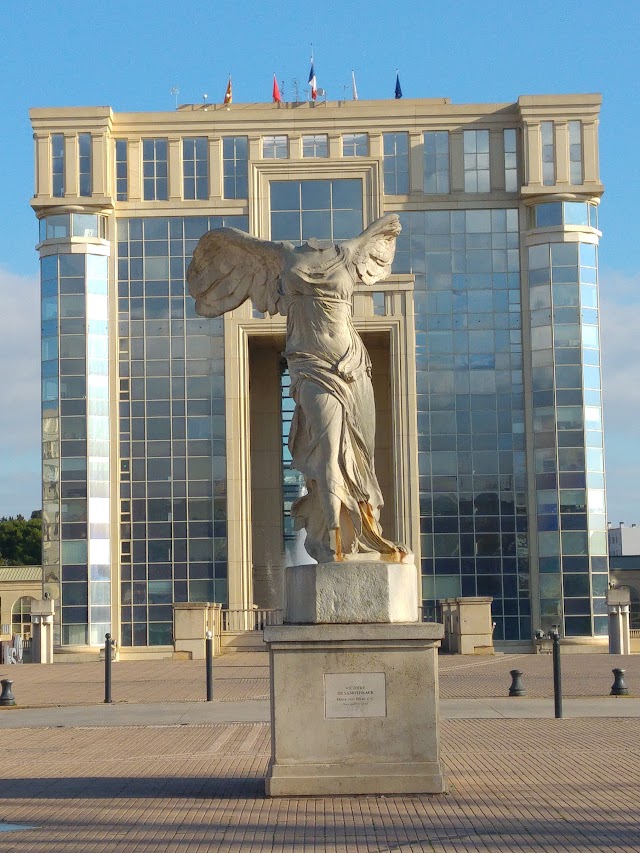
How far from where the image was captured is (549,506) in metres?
49.3

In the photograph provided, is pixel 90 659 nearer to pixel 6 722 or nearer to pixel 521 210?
pixel 521 210

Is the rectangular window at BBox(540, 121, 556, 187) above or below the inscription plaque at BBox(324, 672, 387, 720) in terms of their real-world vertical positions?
above

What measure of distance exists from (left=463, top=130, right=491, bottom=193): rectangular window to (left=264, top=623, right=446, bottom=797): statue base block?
4147 cm

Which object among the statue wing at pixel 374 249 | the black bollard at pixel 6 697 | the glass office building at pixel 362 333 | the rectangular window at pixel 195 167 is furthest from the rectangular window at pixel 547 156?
the statue wing at pixel 374 249

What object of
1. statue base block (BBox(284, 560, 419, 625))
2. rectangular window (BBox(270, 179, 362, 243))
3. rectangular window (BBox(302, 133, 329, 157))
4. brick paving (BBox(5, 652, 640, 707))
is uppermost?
rectangular window (BBox(302, 133, 329, 157))

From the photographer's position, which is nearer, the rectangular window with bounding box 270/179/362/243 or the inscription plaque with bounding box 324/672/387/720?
the inscription plaque with bounding box 324/672/387/720

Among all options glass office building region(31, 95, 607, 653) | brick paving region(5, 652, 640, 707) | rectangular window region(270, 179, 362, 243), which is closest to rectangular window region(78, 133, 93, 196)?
glass office building region(31, 95, 607, 653)

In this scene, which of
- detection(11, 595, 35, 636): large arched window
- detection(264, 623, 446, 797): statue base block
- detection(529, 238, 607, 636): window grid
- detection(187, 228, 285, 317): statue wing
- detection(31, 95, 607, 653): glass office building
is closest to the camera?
detection(264, 623, 446, 797): statue base block

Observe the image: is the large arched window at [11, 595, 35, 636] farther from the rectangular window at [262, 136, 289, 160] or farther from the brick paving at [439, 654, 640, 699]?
the brick paving at [439, 654, 640, 699]

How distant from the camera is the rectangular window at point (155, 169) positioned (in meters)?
50.7

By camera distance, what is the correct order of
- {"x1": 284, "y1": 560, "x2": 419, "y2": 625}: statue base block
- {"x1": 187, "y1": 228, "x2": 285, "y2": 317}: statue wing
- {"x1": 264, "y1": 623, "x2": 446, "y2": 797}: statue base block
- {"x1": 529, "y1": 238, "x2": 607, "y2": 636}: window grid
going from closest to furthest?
1. {"x1": 264, "y1": 623, "x2": 446, "y2": 797}: statue base block
2. {"x1": 284, "y1": 560, "x2": 419, "y2": 625}: statue base block
3. {"x1": 187, "y1": 228, "x2": 285, "y2": 317}: statue wing
4. {"x1": 529, "y1": 238, "x2": 607, "y2": 636}: window grid

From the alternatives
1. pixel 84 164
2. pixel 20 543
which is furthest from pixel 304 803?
pixel 20 543

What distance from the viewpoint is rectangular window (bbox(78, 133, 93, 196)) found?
1975 inches

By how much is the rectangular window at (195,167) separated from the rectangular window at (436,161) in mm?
7992
